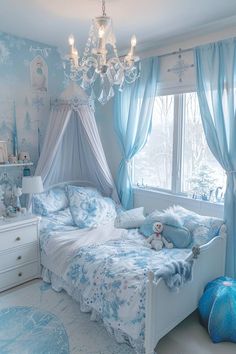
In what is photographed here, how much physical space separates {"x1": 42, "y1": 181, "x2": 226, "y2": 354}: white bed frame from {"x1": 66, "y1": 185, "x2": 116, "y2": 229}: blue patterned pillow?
139 centimetres

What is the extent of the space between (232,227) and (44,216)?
225 cm

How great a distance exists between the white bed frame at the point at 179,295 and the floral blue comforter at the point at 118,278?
0.09 meters

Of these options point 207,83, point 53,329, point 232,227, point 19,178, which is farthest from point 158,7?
point 53,329

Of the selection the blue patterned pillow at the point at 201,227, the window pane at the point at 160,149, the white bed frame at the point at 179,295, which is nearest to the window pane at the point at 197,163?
the window pane at the point at 160,149

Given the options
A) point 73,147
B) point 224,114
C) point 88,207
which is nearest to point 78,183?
point 73,147

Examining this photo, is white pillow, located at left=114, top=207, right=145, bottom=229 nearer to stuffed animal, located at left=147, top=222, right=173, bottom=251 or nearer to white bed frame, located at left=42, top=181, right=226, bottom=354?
stuffed animal, located at left=147, top=222, right=173, bottom=251

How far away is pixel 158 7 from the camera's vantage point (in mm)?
2621

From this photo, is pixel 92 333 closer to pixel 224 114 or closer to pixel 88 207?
pixel 88 207

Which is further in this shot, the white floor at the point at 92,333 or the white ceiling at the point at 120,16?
the white ceiling at the point at 120,16

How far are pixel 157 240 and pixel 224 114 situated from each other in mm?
1529

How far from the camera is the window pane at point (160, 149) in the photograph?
3725 mm

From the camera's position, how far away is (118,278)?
2.25 meters

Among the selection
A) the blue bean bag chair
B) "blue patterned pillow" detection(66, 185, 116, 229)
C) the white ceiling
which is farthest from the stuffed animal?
the white ceiling

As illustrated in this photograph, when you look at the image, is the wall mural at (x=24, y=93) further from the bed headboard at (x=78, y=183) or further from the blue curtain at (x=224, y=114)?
the blue curtain at (x=224, y=114)
